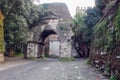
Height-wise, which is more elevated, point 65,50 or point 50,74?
point 65,50

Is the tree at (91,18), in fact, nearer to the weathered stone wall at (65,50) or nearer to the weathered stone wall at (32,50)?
the weathered stone wall at (65,50)

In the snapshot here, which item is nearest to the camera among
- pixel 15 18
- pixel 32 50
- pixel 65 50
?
pixel 15 18

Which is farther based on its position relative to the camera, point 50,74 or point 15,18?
point 15,18

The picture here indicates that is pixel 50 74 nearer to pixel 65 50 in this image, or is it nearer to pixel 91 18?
pixel 65 50

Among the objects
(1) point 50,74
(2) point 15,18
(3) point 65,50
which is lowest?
(1) point 50,74

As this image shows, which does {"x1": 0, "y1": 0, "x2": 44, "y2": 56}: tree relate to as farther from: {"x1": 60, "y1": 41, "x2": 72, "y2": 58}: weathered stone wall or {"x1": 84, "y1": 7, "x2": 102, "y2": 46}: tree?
{"x1": 84, "y1": 7, "x2": 102, "y2": 46}: tree

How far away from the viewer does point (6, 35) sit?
89.8 feet

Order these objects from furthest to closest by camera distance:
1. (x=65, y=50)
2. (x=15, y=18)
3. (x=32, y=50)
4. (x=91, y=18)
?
(x=91, y=18)
(x=65, y=50)
(x=32, y=50)
(x=15, y=18)

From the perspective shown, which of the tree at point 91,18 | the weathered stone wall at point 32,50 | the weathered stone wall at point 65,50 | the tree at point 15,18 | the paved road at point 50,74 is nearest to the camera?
the paved road at point 50,74

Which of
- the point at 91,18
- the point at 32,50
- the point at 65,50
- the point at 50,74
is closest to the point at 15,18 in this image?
the point at 32,50

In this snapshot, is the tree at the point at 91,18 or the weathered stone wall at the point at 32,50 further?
the weathered stone wall at the point at 32,50

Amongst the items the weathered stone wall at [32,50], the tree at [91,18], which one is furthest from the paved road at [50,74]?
the tree at [91,18]

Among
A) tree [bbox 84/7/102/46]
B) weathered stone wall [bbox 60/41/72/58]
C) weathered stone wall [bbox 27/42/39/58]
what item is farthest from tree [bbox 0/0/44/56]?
tree [bbox 84/7/102/46]

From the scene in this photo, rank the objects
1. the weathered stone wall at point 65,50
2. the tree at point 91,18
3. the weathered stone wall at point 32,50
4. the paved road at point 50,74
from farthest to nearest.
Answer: the weathered stone wall at point 65,50, the weathered stone wall at point 32,50, the tree at point 91,18, the paved road at point 50,74
